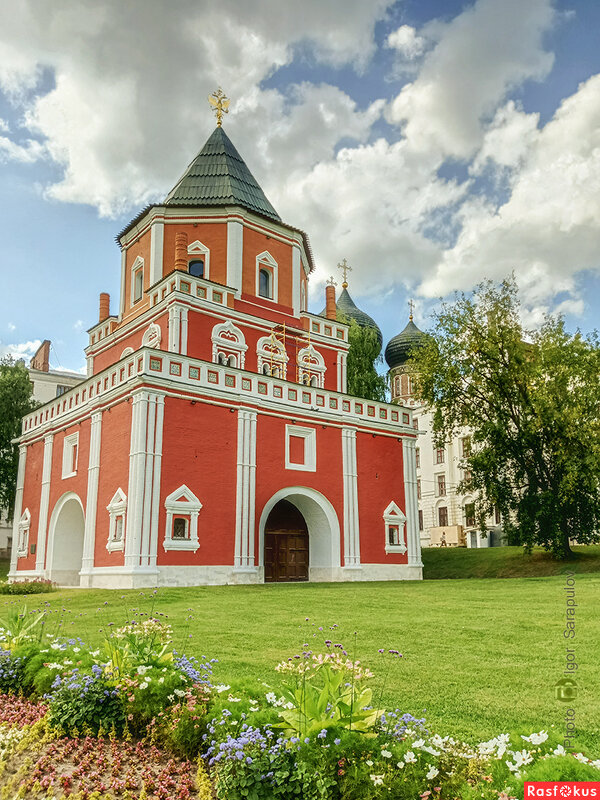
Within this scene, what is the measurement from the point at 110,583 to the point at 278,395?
287 inches

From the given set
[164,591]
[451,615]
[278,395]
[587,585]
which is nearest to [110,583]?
[164,591]

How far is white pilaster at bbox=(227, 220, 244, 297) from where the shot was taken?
23234 mm

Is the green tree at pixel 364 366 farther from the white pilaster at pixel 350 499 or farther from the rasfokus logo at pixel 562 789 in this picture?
the rasfokus logo at pixel 562 789

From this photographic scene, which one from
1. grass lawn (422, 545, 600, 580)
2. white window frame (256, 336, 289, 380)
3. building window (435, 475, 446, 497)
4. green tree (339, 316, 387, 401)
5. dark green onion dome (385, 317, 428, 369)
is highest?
dark green onion dome (385, 317, 428, 369)

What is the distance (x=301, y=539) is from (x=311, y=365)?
6528mm

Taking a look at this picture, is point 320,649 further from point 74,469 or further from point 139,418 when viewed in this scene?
point 74,469

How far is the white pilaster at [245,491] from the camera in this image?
61.9ft

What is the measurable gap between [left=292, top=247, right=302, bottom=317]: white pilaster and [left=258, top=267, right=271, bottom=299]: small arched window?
1015 millimetres

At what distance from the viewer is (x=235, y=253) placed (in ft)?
76.8

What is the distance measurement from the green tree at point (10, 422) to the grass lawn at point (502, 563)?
19409mm

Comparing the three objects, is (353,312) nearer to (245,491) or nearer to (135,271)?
(135,271)

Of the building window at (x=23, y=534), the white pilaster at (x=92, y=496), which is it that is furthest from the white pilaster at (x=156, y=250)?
the building window at (x=23, y=534)

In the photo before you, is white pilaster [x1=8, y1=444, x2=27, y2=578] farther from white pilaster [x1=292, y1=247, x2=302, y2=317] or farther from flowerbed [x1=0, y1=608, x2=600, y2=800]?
flowerbed [x1=0, y1=608, x2=600, y2=800]

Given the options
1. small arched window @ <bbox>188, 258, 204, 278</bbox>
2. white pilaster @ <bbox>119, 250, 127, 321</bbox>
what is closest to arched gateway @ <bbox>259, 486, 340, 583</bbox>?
small arched window @ <bbox>188, 258, 204, 278</bbox>
